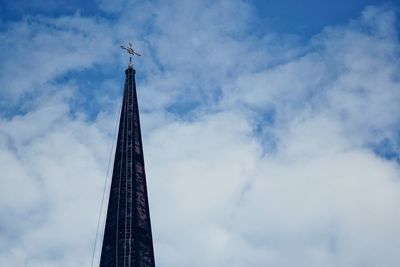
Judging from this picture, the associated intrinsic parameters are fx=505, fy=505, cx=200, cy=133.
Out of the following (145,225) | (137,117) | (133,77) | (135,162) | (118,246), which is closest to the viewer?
(118,246)

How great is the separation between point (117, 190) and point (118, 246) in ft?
12.2

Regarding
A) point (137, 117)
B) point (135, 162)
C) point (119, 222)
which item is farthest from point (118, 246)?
point (137, 117)

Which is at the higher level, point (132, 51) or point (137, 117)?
point (132, 51)

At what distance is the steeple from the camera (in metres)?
23.7

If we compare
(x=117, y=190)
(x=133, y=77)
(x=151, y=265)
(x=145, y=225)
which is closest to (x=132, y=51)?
(x=133, y=77)

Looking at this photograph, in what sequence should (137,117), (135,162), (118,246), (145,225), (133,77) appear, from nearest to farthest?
1. (118,246)
2. (145,225)
3. (135,162)
4. (137,117)
5. (133,77)

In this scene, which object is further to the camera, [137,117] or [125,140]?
[137,117]

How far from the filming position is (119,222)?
980 inches

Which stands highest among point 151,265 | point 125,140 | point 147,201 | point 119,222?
point 125,140

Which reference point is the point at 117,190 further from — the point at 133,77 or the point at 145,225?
the point at 133,77

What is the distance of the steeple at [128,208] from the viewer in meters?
23.7

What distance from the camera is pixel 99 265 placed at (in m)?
24.3

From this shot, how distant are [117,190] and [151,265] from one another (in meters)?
4.71

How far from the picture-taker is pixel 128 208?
25438 millimetres
